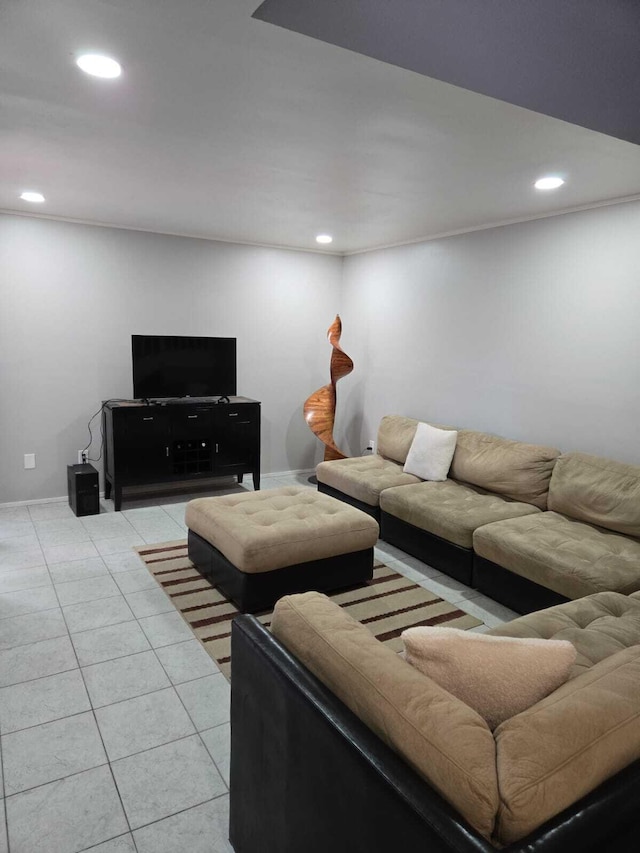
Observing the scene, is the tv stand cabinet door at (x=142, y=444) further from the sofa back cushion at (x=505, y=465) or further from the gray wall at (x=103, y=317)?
the sofa back cushion at (x=505, y=465)

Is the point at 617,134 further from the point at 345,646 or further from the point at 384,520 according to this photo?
the point at 384,520

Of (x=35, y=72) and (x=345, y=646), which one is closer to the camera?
(x=345, y=646)

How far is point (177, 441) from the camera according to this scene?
5.12m

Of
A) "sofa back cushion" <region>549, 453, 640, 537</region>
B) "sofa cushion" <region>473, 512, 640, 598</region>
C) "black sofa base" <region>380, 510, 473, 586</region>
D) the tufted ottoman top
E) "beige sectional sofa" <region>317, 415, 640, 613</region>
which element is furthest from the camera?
"black sofa base" <region>380, 510, 473, 586</region>

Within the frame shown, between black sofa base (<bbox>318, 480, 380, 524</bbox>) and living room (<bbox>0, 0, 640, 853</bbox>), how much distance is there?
0.35 metres

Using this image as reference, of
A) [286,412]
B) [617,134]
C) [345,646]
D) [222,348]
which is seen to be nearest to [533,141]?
[617,134]

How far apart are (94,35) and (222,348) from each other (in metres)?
3.64

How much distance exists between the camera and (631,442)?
3.67m

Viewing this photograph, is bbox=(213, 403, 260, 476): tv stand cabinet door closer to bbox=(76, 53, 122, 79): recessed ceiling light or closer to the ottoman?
the ottoman

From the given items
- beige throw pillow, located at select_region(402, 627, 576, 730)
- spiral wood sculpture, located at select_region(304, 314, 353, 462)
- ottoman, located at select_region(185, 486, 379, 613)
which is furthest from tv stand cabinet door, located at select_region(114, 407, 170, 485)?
beige throw pillow, located at select_region(402, 627, 576, 730)

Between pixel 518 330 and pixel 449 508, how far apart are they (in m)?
1.52

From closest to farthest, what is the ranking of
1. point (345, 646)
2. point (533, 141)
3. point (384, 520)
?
point (345, 646)
point (533, 141)
point (384, 520)

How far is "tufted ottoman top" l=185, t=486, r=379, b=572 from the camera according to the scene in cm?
314

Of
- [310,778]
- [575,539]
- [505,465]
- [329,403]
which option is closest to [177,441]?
[329,403]
